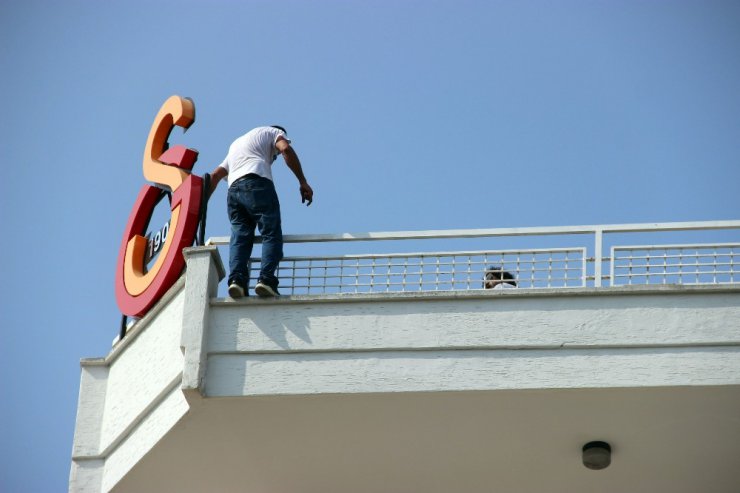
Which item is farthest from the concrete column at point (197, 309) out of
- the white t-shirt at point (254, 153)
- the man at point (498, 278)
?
the man at point (498, 278)

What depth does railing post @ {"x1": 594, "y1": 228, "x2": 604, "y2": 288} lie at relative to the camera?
16484 millimetres

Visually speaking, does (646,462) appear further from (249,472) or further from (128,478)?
(128,478)

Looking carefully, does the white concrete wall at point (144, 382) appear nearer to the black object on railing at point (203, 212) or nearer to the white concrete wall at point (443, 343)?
the white concrete wall at point (443, 343)

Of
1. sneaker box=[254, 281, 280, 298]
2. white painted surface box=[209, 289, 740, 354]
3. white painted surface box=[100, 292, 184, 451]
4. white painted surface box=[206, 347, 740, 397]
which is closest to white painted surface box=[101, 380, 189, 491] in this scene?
white painted surface box=[100, 292, 184, 451]

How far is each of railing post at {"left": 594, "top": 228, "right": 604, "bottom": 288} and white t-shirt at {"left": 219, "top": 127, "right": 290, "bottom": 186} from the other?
370cm

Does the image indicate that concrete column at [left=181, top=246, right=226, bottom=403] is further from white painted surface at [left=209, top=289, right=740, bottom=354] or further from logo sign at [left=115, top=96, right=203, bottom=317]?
logo sign at [left=115, top=96, right=203, bottom=317]

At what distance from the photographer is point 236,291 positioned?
16.5 meters

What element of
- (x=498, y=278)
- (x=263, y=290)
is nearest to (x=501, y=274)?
(x=498, y=278)

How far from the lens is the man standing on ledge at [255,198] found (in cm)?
1668

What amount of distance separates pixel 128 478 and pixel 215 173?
11.9 feet

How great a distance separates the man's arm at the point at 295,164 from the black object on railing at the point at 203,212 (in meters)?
0.99

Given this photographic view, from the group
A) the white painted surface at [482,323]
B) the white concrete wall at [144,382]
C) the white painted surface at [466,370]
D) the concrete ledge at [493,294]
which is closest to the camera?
the white painted surface at [466,370]

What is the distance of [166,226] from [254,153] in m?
1.52

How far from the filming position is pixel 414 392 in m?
15.9
